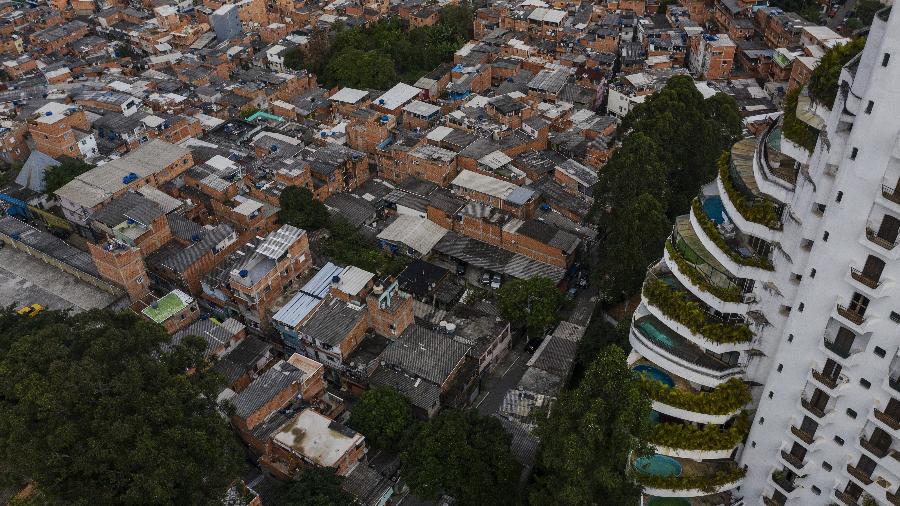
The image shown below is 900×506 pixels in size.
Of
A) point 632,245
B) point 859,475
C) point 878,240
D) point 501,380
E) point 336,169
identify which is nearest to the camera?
point 878,240

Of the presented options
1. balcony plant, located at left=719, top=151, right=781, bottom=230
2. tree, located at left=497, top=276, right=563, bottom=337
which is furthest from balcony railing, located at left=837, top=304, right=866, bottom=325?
tree, located at left=497, top=276, right=563, bottom=337

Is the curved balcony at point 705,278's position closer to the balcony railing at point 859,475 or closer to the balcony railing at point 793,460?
the balcony railing at point 793,460

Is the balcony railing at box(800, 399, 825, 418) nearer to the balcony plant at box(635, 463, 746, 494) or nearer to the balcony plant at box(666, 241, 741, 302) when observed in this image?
the balcony plant at box(666, 241, 741, 302)

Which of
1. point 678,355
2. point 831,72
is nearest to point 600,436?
point 678,355

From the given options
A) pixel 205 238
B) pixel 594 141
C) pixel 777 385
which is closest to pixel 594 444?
pixel 777 385

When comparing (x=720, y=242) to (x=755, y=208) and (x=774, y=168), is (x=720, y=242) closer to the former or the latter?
(x=755, y=208)
